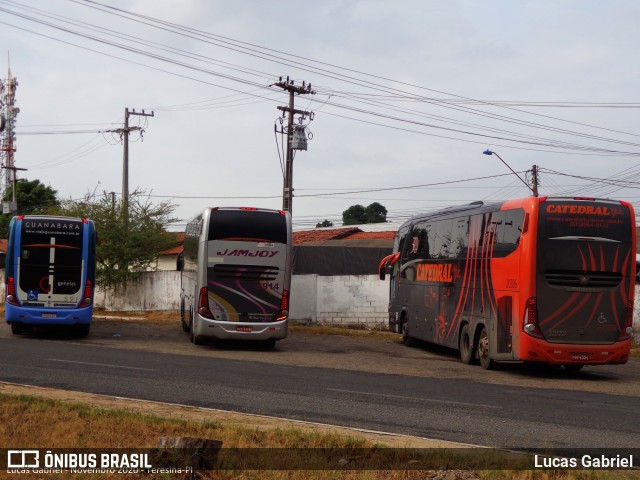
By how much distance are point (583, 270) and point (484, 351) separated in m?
3.25

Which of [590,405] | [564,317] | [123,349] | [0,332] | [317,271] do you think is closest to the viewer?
[590,405]

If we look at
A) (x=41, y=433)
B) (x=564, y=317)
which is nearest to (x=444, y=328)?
(x=564, y=317)

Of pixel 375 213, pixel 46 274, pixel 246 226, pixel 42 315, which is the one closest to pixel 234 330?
pixel 246 226

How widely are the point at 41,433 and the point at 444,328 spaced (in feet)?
49.5

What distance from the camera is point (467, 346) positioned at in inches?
855

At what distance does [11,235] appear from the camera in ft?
81.9

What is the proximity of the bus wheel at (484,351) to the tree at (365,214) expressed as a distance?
264 ft

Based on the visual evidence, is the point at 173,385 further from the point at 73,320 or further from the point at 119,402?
the point at 73,320

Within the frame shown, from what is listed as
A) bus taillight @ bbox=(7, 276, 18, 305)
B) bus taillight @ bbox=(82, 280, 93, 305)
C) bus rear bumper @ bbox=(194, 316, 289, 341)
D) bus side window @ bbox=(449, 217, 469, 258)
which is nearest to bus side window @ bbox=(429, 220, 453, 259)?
bus side window @ bbox=(449, 217, 469, 258)

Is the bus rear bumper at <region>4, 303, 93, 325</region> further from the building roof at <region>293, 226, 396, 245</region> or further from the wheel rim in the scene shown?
the building roof at <region>293, 226, 396, 245</region>

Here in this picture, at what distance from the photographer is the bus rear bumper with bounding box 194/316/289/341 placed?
75.7 feet

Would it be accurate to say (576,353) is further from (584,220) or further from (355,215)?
(355,215)

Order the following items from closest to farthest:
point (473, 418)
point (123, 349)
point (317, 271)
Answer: point (473, 418) < point (123, 349) < point (317, 271)

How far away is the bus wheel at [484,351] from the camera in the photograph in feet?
66.7
